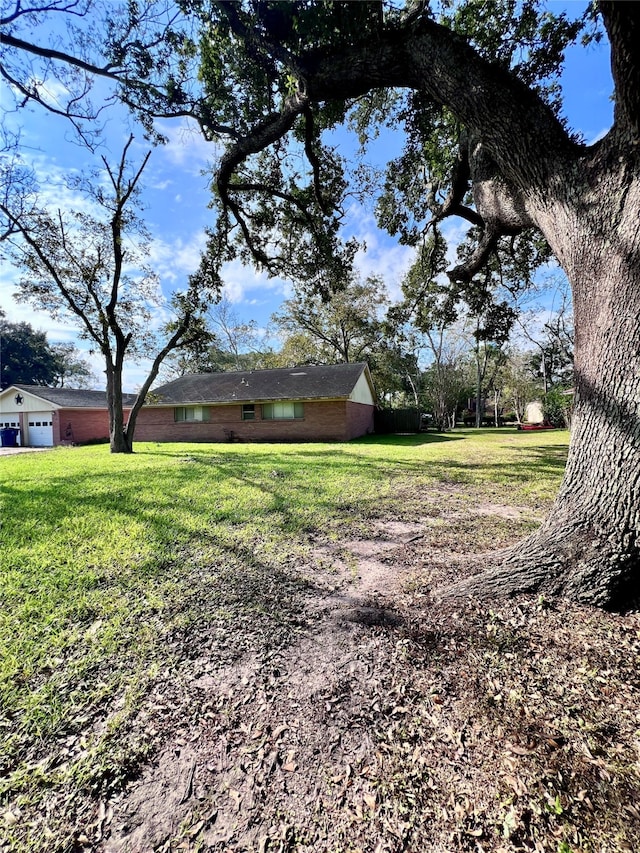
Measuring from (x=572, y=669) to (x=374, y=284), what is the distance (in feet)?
86.3

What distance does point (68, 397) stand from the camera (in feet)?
74.8

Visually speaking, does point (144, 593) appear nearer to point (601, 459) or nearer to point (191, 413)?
point (601, 459)

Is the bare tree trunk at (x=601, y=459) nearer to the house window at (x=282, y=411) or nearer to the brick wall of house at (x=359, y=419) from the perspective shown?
the brick wall of house at (x=359, y=419)

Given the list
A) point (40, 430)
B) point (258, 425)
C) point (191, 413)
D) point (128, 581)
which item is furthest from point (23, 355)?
point (128, 581)

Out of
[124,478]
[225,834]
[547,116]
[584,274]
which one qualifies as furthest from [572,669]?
[124,478]

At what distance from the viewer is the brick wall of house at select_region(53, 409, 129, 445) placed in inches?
829

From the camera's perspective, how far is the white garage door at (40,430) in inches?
838

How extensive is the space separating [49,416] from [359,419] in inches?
774

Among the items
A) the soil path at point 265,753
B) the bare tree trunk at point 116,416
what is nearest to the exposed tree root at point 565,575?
the soil path at point 265,753

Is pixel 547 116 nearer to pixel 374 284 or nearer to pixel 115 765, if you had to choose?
pixel 115 765

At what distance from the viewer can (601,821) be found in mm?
1196

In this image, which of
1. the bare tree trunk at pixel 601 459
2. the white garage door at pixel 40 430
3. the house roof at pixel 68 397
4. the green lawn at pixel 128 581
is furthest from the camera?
the house roof at pixel 68 397

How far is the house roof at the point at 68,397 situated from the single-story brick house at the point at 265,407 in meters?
4.27

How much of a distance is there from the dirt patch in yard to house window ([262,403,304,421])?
16160 mm
